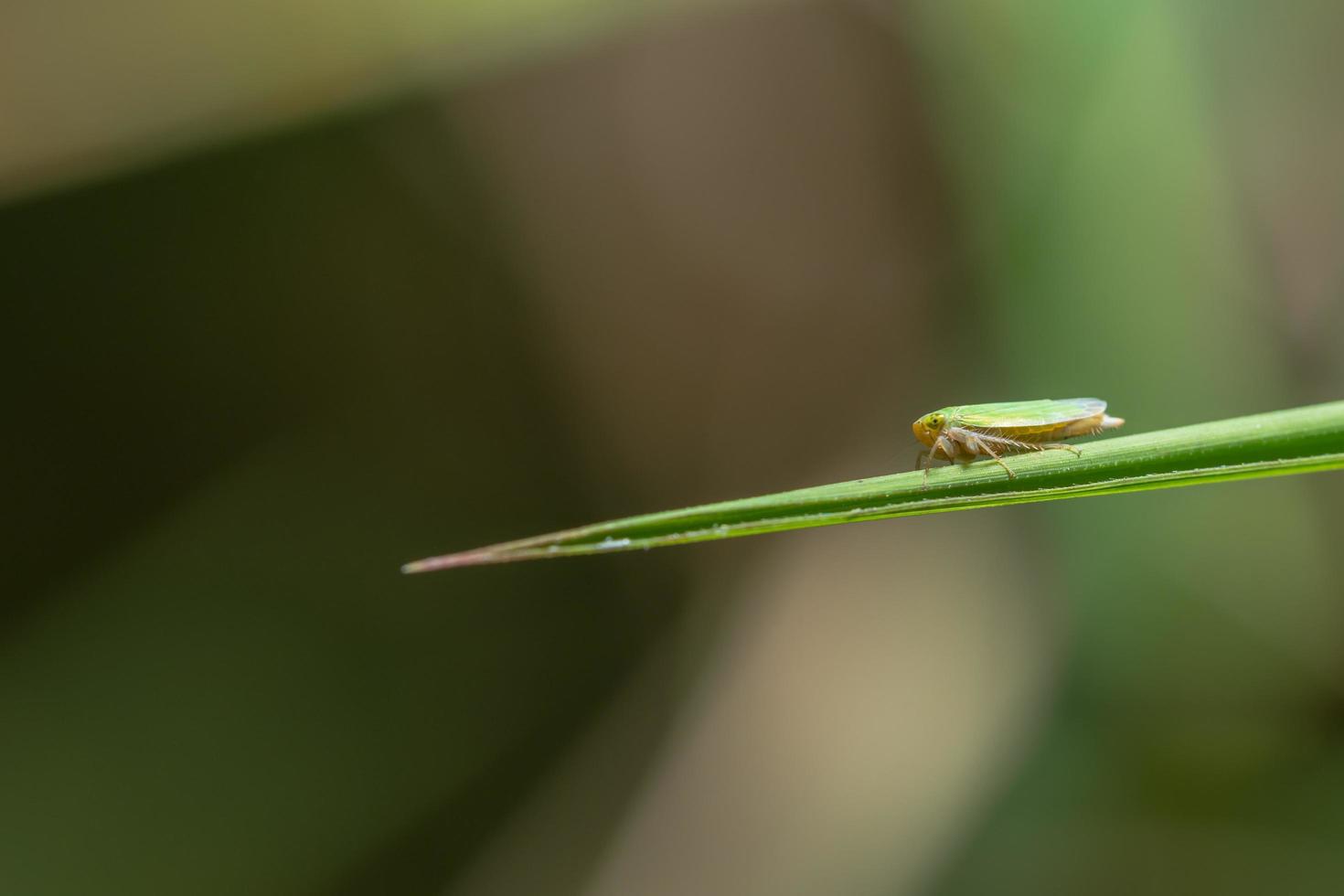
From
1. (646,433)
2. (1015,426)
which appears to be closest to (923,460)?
(1015,426)

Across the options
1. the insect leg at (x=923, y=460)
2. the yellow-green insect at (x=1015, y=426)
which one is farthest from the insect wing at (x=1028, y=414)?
the insect leg at (x=923, y=460)

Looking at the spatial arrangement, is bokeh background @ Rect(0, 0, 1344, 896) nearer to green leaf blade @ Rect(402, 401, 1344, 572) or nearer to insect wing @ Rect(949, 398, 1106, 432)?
insect wing @ Rect(949, 398, 1106, 432)

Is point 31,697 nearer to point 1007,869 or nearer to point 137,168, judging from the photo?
point 137,168

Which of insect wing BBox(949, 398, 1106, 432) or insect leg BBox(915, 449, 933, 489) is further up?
insect wing BBox(949, 398, 1106, 432)

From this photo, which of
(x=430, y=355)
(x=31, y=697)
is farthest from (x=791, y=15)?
(x=31, y=697)

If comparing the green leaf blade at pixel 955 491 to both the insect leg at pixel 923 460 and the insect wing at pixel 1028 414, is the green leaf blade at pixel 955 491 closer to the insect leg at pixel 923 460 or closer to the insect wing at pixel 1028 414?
the insect leg at pixel 923 460

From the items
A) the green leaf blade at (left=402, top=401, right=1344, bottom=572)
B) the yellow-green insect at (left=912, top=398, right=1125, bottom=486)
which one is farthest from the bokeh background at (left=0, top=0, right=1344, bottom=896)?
the green leaf blade at (left=402, top=401, right=1344, bottom=572)
